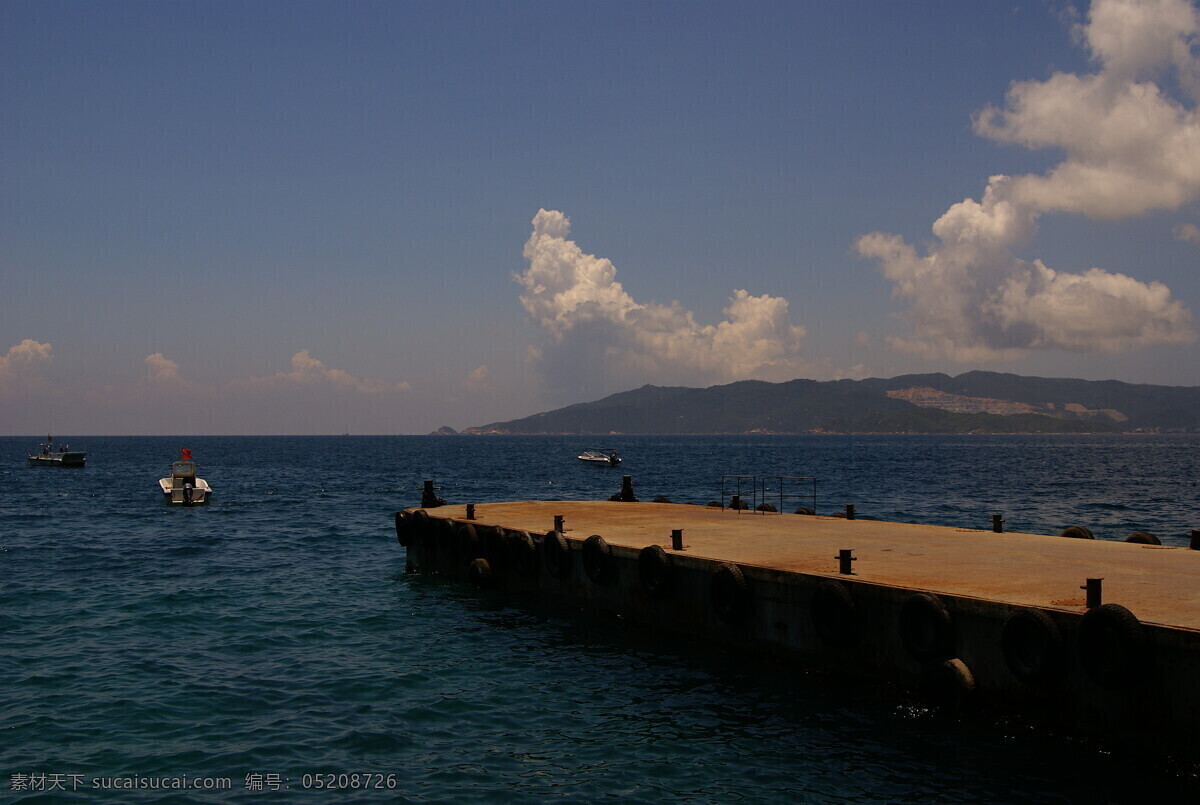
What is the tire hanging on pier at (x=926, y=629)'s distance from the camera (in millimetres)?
15070

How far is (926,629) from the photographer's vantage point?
15.4m

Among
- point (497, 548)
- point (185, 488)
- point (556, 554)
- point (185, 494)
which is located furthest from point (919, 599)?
point (185, 494)

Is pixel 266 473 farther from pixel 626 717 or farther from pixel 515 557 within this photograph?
pixel 626 717

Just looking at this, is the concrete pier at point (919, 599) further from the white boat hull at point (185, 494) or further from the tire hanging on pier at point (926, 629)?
the white boat hull at point (185, 494)

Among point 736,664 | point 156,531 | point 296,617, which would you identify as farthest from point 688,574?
point 156,531

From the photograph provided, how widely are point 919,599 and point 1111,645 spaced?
10.7 feet

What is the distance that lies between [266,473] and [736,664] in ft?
348

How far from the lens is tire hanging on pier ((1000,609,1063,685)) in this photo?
1352cm

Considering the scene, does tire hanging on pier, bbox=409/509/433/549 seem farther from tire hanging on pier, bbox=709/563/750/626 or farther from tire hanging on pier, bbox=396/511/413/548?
Result: tire hanging on pier, bbox=709/563/750/626

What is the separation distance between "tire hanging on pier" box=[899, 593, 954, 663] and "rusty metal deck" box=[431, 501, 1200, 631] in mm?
568

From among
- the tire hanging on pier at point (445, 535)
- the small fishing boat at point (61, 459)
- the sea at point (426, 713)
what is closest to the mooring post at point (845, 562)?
the sea at point (426, 713)

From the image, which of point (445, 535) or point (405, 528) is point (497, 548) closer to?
point (445, 535)

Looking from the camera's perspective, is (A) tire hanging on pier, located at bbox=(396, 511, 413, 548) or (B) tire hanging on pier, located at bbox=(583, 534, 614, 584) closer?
(B) tire hanging on pier, located at bbox=(583, 534, 614, 584)

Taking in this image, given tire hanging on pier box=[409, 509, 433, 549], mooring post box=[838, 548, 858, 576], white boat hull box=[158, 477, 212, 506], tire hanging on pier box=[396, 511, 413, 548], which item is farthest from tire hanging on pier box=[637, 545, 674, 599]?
white boat hull box=[158, 477, 212, 506]
